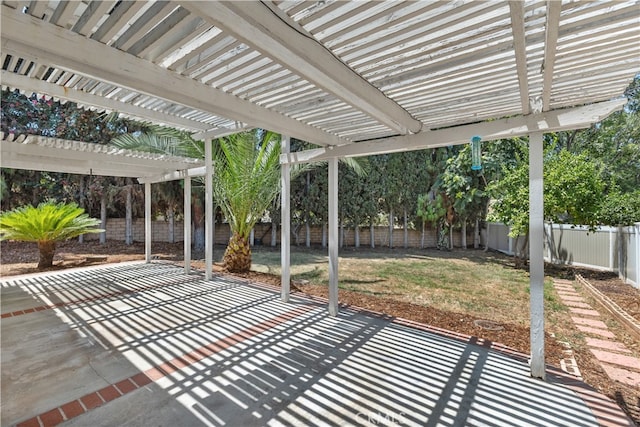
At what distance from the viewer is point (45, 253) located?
804cm

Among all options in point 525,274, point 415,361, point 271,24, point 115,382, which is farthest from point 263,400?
point 525,274

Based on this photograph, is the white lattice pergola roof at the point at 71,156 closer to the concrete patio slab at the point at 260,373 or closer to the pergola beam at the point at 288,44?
the concrete patio slab at the point at 260,373

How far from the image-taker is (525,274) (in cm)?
865

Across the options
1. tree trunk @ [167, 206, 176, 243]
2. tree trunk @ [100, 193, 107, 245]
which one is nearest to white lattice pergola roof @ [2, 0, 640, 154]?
tree trunk @ [100, 193, 107, 245]

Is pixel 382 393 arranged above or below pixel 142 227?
below

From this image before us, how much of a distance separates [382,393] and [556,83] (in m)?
3.07

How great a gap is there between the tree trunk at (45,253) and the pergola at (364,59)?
6028 mm

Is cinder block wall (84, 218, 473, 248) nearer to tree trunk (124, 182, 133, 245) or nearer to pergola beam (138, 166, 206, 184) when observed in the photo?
tree trunk (124, 182, 133, 245)

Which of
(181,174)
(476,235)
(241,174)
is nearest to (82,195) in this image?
(181,174)

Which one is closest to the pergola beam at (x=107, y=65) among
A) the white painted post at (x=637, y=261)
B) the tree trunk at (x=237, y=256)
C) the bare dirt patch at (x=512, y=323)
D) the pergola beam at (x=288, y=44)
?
the pergola beam at (x=288, y=44)

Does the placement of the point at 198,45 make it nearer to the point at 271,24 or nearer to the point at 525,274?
the point at 271,24

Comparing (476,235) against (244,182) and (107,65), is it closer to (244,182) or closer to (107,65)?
(244,182)

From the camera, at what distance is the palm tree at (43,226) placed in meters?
7.36

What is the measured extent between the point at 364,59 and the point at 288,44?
70cm
